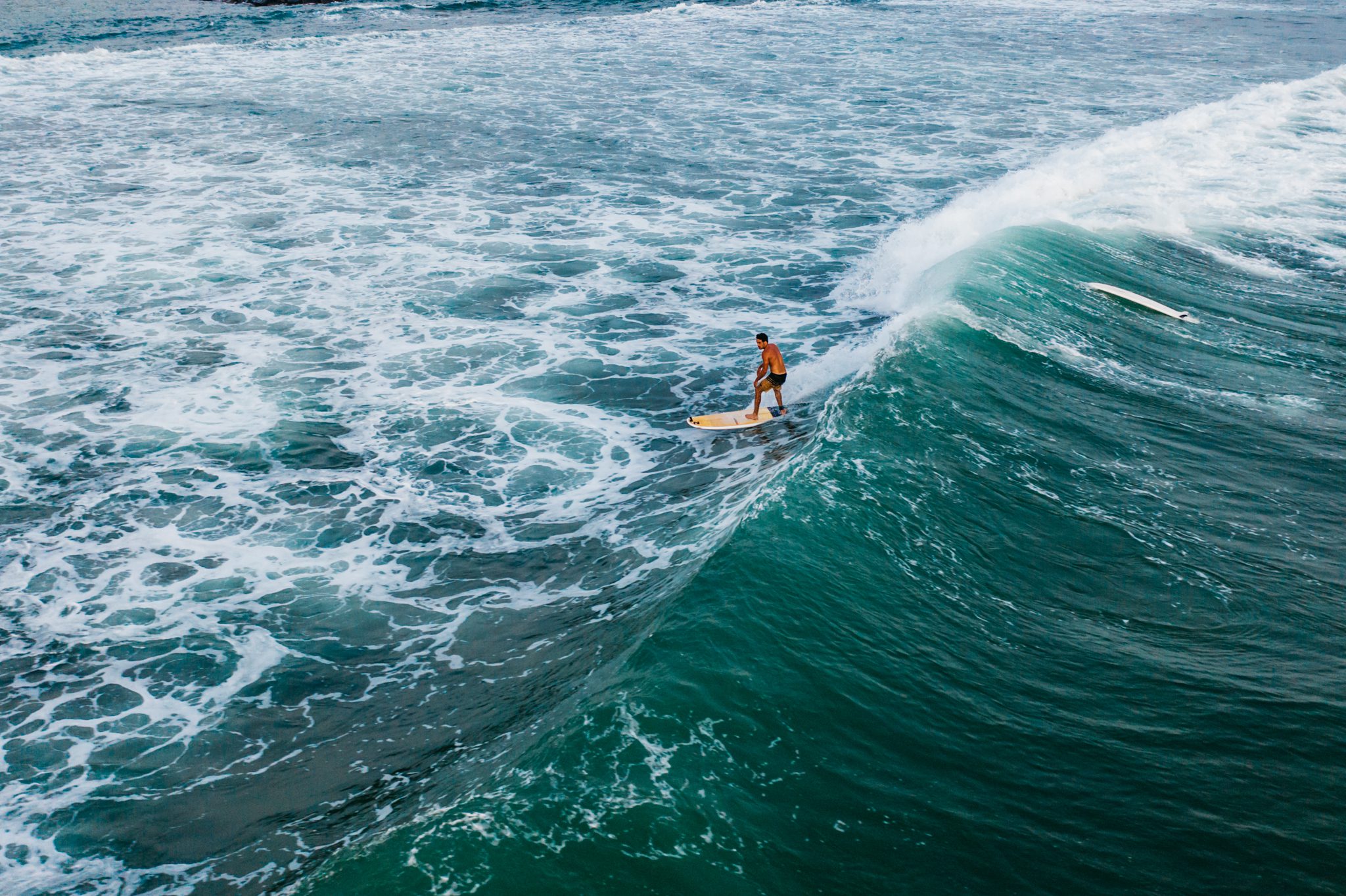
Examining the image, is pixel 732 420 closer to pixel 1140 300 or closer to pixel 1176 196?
pixel 1140 300

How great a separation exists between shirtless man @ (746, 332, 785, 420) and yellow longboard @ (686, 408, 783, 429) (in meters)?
0.08

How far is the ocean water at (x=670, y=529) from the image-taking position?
785 cm

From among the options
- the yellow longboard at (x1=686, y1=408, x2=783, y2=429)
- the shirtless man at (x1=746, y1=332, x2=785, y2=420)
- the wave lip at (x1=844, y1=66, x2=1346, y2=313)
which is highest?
the wave lip at (x1=844, y1=66, x2=1346, y2=313)

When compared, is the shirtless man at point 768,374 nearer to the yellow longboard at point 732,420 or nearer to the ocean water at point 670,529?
the yellow longboard at point 732,420

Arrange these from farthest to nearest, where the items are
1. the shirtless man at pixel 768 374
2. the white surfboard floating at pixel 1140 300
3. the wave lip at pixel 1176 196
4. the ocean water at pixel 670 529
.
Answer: the wave lip at pixel 1176 196, the white surfboard floating at pixel 1140 300, the shirtless man at pixel 768 374, the ocean water at pixel 670 529

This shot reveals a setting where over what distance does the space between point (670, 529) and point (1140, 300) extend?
444 inches

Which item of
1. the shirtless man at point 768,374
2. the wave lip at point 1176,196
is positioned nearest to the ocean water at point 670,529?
the wave lip at point 1176,196

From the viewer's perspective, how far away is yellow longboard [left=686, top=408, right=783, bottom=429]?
15227 millimetres

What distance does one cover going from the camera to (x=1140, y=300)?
18203mm

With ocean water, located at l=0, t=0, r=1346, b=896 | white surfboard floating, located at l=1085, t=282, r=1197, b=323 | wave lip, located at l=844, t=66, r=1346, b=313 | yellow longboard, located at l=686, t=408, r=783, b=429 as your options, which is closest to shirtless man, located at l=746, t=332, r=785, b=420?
yellow longboard, located at l=686, t=408, r=783, b=429

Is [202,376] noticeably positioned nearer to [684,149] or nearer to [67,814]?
[67,814]

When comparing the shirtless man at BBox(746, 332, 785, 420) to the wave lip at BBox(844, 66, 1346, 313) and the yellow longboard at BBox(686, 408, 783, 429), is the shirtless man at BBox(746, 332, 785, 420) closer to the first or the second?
the yellow longboard at BBox(686, 408, 783, 429)

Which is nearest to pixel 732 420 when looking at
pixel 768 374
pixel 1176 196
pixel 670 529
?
pixel 768 374

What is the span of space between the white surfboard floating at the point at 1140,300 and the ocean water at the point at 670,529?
419 mm
